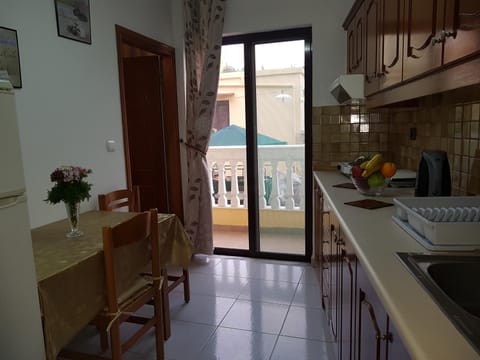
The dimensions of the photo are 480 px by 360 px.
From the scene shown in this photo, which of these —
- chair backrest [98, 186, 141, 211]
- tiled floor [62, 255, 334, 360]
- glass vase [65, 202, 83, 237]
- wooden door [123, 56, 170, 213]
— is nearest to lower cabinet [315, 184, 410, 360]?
tiled floor [62, 255, 334, 360]

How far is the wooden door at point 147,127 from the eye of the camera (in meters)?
Answer: 3.46

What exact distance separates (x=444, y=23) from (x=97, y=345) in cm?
238

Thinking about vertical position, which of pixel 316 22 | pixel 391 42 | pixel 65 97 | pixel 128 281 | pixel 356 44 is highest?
pixel 316 22

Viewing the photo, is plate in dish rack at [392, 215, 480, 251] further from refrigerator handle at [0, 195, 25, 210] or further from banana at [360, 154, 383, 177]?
refrigerator handle at [0, 195, 25, 210]

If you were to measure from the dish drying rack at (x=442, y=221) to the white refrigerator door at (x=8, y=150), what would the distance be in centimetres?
123

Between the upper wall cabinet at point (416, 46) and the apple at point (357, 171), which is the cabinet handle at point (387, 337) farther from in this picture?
the apple at point (357, 171)

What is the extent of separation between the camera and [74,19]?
2.20 meters

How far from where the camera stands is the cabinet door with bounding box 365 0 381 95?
6.36 ft

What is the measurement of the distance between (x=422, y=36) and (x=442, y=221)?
25.9 inches

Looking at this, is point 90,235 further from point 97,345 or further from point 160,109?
point 160,109

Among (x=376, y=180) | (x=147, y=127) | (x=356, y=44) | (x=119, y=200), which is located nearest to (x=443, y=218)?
(x=376, y=180)

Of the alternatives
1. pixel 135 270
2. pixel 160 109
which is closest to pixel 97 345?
pixel 135 270

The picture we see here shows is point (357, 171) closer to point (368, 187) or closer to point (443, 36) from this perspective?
point (368, 187)

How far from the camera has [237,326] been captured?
7.65ft
